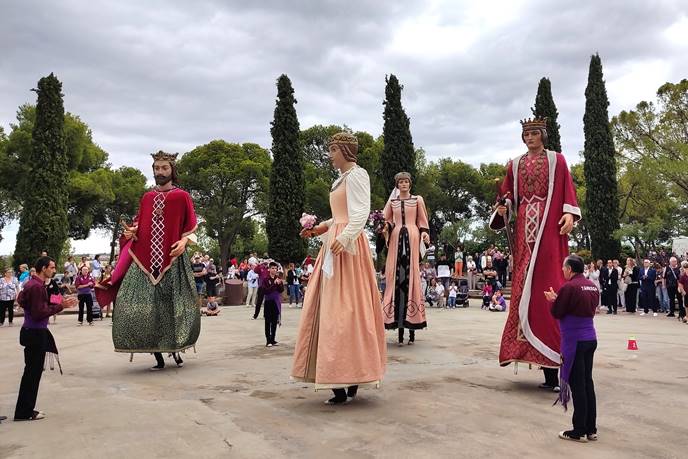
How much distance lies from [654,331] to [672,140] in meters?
21.2

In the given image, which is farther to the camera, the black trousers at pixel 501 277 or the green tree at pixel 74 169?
the green tree at pixel 74 169

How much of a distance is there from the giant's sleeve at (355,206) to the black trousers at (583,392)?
2.01 m

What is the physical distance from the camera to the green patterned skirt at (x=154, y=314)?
22.8 ft

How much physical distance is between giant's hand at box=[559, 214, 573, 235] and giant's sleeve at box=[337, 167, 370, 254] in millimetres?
1987

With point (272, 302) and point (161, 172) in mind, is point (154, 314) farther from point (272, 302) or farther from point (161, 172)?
point (272, 302)

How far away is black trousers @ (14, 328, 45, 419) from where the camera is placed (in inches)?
184

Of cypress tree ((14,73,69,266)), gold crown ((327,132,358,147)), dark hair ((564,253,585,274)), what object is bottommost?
dark hair ((564,253,585,274))

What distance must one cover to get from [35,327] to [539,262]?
475 centimetres

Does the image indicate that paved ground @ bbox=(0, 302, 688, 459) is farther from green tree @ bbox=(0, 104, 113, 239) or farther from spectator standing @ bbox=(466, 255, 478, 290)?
green tree @ bbox=(0, 104, 113, 239)

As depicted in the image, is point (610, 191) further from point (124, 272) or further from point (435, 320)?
point (124, 272)

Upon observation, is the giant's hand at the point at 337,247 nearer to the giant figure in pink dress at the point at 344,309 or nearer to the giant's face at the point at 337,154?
the giant figure in pink dress at the point at 344,309

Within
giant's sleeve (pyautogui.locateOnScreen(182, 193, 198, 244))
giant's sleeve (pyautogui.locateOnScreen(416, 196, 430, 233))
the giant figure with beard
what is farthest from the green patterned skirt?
giant's sleeve (pyautogui.locateOnScreen(416, 196, 430, 233))

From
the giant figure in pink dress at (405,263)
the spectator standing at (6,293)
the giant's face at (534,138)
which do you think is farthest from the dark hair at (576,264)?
the spectator standing at (6,293)

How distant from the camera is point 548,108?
104 ft
